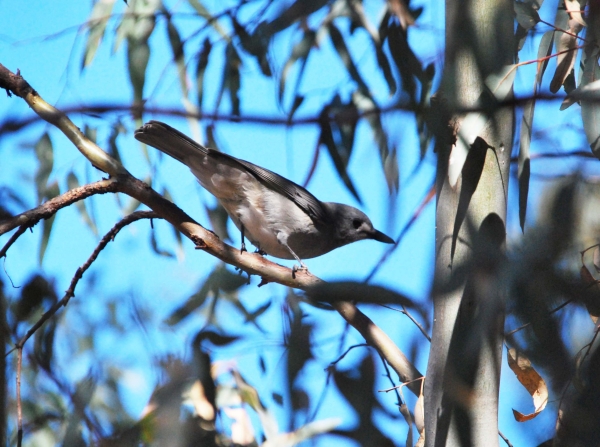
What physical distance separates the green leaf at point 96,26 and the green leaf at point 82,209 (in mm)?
467

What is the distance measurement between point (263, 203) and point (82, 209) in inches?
31.7

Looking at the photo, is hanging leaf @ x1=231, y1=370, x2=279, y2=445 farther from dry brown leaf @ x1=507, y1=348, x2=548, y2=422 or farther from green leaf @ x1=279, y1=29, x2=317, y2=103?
green leaf @ x1=279, y1=29, x2=317, y2=103

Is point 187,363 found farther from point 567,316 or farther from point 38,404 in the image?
point 567,316

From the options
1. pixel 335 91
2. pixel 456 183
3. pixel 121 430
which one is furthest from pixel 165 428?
pixel 335 91

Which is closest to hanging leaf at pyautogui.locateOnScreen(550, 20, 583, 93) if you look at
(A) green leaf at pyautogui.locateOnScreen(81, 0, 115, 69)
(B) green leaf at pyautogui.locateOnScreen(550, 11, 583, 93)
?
(B) green leaf at pyautogui.locateOnScreen(550, 11, 583, 93)

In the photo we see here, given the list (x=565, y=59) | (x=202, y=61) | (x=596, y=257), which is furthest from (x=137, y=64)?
(x=596, y=257)

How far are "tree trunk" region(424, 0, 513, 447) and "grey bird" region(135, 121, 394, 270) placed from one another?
1193 millimetres

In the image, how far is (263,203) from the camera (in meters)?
2.99

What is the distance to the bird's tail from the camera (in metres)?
2.49

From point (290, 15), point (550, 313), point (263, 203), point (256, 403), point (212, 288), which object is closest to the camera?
point (550, 313)

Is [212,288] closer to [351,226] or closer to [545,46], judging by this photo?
[545,46]

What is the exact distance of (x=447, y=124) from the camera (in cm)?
148

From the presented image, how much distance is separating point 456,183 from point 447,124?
5.7 inches

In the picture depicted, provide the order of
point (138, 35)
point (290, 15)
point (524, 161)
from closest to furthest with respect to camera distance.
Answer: point (524, 161)
point (290, 15)
point (138, 35)
